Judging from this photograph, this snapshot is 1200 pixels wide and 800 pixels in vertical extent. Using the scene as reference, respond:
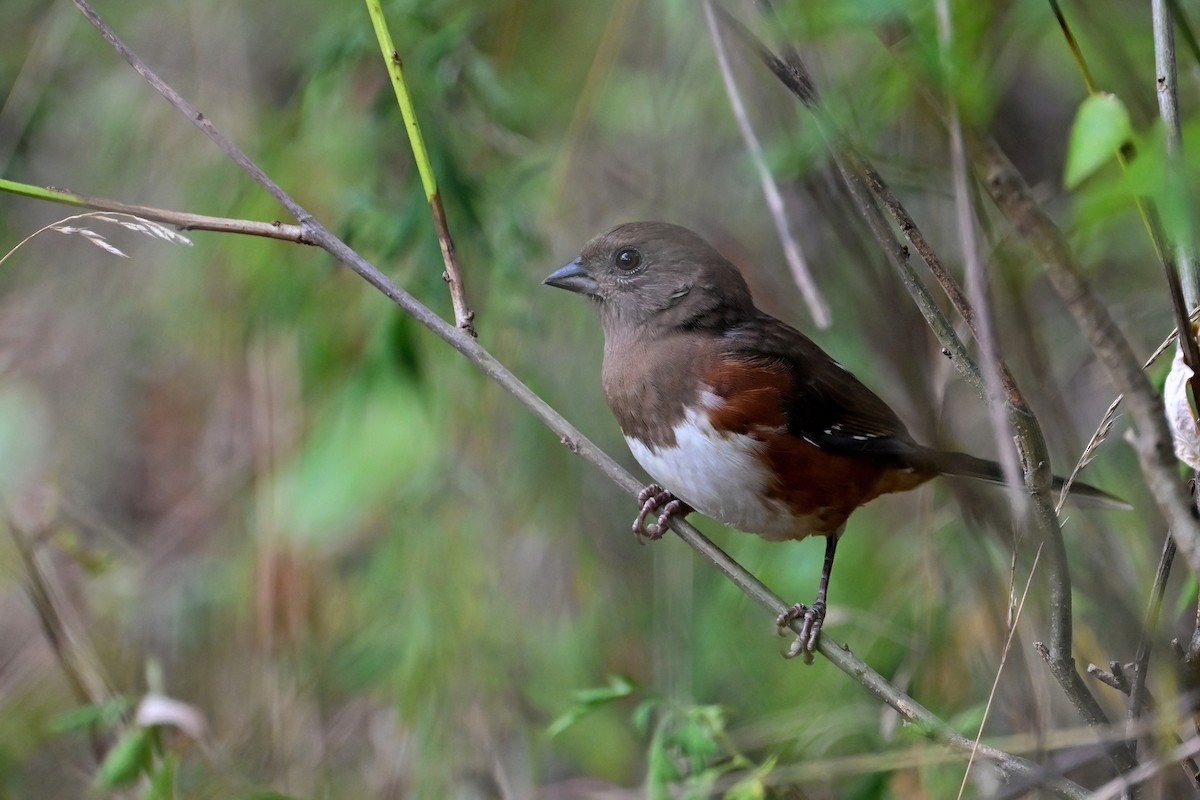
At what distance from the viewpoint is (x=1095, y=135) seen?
0.95 metres

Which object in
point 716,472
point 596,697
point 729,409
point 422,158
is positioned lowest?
point 596,697

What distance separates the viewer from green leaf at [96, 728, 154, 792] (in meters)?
2.22

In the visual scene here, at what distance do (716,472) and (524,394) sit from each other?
67cm

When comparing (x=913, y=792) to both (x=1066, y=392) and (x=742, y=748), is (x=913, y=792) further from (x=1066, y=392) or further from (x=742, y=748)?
(x=1066, y=392)

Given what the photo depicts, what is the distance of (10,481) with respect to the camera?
4016 millimetres

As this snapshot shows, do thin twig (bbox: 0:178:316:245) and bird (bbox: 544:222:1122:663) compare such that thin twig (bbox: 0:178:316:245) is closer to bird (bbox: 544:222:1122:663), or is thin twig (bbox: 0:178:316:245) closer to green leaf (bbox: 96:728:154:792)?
bird (bbox: 544:222:1122:663)

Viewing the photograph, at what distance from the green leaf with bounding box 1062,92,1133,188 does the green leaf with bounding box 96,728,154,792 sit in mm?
2051

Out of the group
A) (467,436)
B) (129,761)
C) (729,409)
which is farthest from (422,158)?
(467,436)

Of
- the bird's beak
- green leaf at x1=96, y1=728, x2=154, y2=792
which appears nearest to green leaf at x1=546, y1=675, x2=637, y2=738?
green leaf at x1=96, y1=728, x2=154, y2=792

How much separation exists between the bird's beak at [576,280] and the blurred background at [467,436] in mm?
347

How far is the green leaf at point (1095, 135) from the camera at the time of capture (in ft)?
3.02

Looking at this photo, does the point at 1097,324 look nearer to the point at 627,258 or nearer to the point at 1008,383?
the point at 1008,383

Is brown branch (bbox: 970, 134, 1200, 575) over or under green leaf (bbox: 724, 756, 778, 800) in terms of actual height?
over

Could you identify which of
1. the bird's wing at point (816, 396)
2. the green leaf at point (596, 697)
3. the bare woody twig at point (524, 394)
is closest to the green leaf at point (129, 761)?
the green leaf at point (596, 697)
